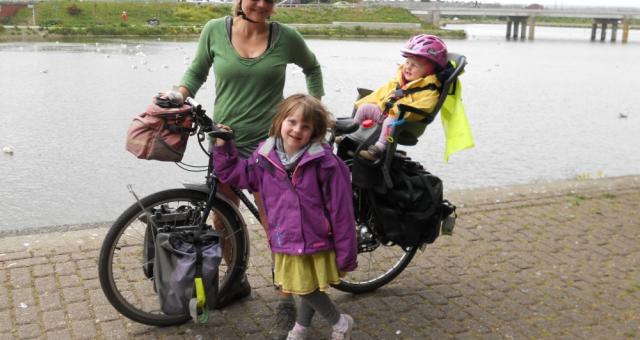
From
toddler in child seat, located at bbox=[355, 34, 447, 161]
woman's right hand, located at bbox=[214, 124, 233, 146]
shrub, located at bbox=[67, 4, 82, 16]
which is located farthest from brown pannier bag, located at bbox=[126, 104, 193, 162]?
shrub, located at bbox=[67, 4, 82, 16]

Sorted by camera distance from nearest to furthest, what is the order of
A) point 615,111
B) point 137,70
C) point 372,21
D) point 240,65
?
1. point 240,65
2. point 615,111
3. point 137,70
4. point 372,21

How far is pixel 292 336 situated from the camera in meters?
3.97

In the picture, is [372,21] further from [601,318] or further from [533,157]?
[601,318]

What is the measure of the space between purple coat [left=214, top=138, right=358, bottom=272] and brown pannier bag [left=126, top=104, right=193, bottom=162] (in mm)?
262

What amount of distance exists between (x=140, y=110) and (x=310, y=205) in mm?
11472

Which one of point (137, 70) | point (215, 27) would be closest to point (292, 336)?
point (215, 27)

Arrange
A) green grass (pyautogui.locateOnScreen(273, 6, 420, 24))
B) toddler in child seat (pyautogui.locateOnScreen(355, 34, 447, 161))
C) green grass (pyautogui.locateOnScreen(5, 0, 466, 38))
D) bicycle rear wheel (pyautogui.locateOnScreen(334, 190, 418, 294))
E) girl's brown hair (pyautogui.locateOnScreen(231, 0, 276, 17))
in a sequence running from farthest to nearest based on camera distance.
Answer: green grass (pyautogui.locateOnScreen(273, 6, 420, 24))
green grass (pyautogui.locateOnScreen(5, 0, 466, 38))
bicycle rear wheel (pyautogui.locateOnScreen(334, 190, 418, 294))
toddler in child seat (pyautogui.locateOnScreen(355, 34, 447, 161))
girl's brown hair (pyautogui.locateOnScreen(231, 0, 276, 17))

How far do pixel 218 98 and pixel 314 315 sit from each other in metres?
1.47

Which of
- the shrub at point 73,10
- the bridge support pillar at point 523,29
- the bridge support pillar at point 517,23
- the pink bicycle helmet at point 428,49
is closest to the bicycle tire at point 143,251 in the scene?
the pink bicycle helmet at point 428,49

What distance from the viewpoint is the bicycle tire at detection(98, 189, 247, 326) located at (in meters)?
3.86

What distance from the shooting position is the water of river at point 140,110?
8.40 m

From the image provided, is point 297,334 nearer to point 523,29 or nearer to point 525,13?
point 523,29

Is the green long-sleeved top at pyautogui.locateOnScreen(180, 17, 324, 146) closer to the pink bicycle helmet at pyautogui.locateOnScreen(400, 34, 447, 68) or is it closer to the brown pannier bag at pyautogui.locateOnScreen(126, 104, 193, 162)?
the brown pannier bag at pyautogui.locateOnScreen(126, 104, 193, 162)

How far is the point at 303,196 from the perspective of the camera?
3.55 meters
